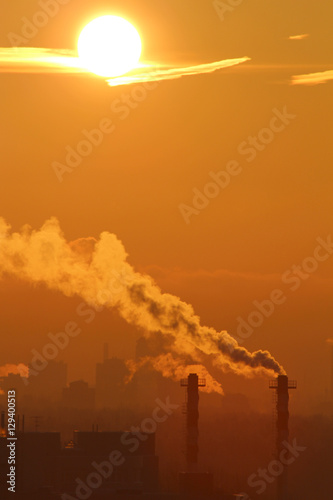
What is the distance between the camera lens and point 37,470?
247ft

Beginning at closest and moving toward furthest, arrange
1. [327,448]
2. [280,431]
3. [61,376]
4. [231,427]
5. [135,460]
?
[280,431], [135,460], [327,448], [231,427], [61,376]

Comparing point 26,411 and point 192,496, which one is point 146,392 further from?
point 192,496

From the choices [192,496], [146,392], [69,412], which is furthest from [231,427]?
[192,496]

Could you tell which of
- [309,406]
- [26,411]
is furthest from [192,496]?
[26,411]

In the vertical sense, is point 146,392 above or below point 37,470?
above

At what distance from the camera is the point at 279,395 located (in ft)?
244

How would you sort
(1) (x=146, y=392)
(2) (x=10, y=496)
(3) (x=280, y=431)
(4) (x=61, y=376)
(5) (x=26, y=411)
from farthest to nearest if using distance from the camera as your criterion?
(4) (x=61, y=376) < (5) (x=26, y=411) < (1) (x=146, y=392) < (3) (x=280, y=431) < (2) (x=10, y=496)

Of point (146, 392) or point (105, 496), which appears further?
point (146, 392)

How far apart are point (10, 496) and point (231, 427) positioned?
2104 inches

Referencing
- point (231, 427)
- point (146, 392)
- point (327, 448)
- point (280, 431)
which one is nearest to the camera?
point (280, 431)

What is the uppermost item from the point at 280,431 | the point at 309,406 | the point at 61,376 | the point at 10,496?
the point at 61,376

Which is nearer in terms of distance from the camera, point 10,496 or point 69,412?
point 10,496

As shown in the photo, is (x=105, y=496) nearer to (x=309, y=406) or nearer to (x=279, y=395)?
(x=279, y=395)

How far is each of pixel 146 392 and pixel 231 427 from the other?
60.7 feet
